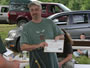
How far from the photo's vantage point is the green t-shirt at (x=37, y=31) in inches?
122

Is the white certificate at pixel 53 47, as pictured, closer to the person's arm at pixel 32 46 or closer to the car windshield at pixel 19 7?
the person's arm at pixel 32 46

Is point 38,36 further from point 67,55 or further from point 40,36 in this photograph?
point 67,55

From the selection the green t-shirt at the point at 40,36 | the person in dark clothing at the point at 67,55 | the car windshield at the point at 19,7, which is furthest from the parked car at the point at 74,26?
the car windshield at the point at 19,7

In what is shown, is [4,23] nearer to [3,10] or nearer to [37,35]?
[3,10]

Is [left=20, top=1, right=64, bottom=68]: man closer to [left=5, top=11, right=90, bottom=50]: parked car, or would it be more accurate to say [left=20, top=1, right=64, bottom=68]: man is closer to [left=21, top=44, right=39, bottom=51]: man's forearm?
[left=21, top=44, right=39, bottom=51]: man's forearm

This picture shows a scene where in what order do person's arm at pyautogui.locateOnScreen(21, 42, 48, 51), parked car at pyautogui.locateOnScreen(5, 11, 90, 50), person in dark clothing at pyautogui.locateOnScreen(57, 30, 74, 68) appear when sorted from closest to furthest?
person's arm at pyautogui.locateOnScreen(21, 42, 48, 51) → person in dark clothing at pyautogui.locateOnScreen(57, 30, 74, 68) → parked car at pyautogui.locateOnScreen(5, 11, 90, 50)

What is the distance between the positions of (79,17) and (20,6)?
8305 mm

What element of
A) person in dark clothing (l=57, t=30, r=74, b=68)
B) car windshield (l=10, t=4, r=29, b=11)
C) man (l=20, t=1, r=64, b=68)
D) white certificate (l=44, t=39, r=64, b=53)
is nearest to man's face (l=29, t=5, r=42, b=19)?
man (l=20, t=1, r=64, b=68)

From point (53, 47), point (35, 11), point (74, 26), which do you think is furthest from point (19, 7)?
point (53, 47)

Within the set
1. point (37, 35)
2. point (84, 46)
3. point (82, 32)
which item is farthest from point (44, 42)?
point (82, 32)

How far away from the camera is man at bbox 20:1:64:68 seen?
3094mm

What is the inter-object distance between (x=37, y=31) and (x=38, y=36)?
0.05m

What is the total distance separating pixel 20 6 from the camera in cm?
1722

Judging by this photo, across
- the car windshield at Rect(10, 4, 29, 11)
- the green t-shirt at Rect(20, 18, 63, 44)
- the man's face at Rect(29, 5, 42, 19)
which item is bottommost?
the car windshield at Rect(10, 4, 29, 11)
